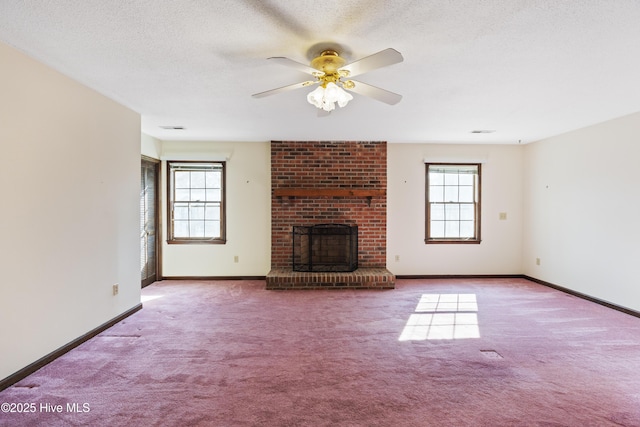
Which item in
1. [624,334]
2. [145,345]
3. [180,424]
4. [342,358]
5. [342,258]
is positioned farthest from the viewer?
[342,258]

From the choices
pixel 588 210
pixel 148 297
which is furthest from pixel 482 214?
pixel 148 297

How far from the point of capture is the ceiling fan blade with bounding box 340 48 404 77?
5.89 ft

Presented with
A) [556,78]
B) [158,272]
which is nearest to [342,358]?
[556,78]

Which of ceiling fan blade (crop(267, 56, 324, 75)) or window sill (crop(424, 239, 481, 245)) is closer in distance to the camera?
ceiling fan blade (crop(267, 56, 324, 75))

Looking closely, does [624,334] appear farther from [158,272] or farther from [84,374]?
[158,272]

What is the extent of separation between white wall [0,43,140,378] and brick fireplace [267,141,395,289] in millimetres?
2327

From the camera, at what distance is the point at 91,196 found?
3.09 m

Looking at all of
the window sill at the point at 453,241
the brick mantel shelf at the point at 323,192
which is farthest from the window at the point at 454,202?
the brick mantel shelf at the point at 323,192

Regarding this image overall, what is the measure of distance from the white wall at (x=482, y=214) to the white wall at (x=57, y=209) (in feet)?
13.1

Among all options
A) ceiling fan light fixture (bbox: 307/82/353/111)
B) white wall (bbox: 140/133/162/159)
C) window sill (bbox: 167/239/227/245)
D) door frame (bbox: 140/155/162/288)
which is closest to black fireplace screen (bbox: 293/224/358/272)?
window sill (bbox: 167/239/227/245)

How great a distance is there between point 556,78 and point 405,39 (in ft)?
5.11

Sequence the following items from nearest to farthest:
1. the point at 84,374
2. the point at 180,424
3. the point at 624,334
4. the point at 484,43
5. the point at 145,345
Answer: the point at 180,424 < the point at 484,43 < the point at 84,374 < the point at 145,345 < the point at 624,334

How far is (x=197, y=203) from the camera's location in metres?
5.57

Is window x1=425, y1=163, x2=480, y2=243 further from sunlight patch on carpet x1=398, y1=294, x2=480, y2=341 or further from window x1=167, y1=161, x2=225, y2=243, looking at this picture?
window x1=167, y1=161, x2=225, y2=243
